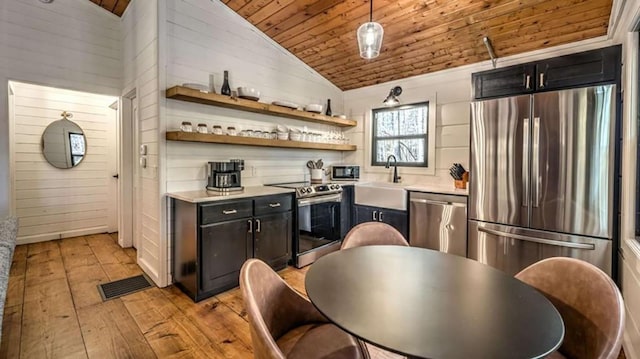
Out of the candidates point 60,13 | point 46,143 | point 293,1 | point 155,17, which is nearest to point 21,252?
point 46,143

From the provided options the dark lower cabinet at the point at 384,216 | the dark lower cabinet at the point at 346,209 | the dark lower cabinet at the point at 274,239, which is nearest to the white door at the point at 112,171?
the dark lower cabinet at the point at 274,239

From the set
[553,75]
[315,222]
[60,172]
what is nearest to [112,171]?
[60,172]

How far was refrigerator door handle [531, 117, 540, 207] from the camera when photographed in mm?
2535

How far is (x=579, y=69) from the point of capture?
2387mm

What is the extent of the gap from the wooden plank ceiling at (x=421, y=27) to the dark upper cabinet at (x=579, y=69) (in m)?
0.42

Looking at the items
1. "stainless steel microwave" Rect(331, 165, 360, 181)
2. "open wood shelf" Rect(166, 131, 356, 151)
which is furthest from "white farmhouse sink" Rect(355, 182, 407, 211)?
"open wood shelf" Rect(166, 131, 356, 151)

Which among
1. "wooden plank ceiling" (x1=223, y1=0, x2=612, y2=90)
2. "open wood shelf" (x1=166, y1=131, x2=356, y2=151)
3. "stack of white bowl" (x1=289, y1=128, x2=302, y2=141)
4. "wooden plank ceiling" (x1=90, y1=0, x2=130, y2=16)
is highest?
"wooden plank ceiling" (x1=90, y1=0, x2=130, y2=16)

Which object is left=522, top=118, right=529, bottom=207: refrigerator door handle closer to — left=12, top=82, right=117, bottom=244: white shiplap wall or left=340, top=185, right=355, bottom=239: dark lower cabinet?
left=340, top=185, right=355, bottom=239: dark lower cabinet

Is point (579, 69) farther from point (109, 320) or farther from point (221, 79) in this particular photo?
point (109, 320)

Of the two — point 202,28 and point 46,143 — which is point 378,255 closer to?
point 202,28

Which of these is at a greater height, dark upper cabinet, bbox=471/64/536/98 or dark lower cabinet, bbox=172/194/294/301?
dark upper cabinet, bbox=471/64/536/98

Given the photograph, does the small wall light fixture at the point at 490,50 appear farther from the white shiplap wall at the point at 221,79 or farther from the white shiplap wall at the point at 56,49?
the white shiplap wall at the point at 56,49

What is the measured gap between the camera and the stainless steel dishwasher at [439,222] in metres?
3.05

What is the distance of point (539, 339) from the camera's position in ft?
2.82
